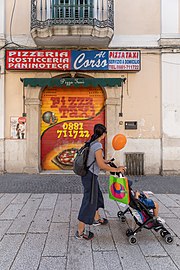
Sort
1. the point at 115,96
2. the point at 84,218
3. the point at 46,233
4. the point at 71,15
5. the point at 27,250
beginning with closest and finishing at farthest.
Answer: the point at 27,250
the point at 84,218
the point at 46,233
the point at 71,15
the point at 115,96

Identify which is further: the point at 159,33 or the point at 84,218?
the point at 159,33

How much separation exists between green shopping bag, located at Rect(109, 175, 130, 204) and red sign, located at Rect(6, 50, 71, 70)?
5.77 m

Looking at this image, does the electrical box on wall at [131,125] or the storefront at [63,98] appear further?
the electrical box on wall at [131,125]

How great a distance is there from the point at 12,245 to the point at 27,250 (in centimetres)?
29

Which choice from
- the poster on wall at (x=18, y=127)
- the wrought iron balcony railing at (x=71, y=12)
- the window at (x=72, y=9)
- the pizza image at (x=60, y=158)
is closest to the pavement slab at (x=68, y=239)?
the pizza image at (x=60, y=158)

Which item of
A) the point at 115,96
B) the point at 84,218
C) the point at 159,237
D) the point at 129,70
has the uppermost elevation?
the point at 129,70

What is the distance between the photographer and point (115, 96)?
337 inches

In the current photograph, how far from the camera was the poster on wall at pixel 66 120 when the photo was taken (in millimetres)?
8883

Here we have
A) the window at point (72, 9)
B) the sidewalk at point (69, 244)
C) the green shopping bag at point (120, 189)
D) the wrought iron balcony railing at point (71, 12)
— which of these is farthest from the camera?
the window at point (72, 9)

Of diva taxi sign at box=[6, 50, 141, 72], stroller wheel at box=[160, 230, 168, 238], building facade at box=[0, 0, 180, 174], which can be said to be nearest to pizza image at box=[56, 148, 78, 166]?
building facade at box=[0, 0, 180, 174]

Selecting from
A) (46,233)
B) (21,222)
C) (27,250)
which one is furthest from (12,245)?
(21,222)

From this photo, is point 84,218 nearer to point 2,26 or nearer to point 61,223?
point 61,223

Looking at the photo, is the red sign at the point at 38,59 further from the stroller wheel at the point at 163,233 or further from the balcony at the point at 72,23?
the stroller wheel at the point at 163,233

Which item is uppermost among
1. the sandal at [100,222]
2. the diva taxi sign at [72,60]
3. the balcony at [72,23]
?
the balcony at [72,23]
